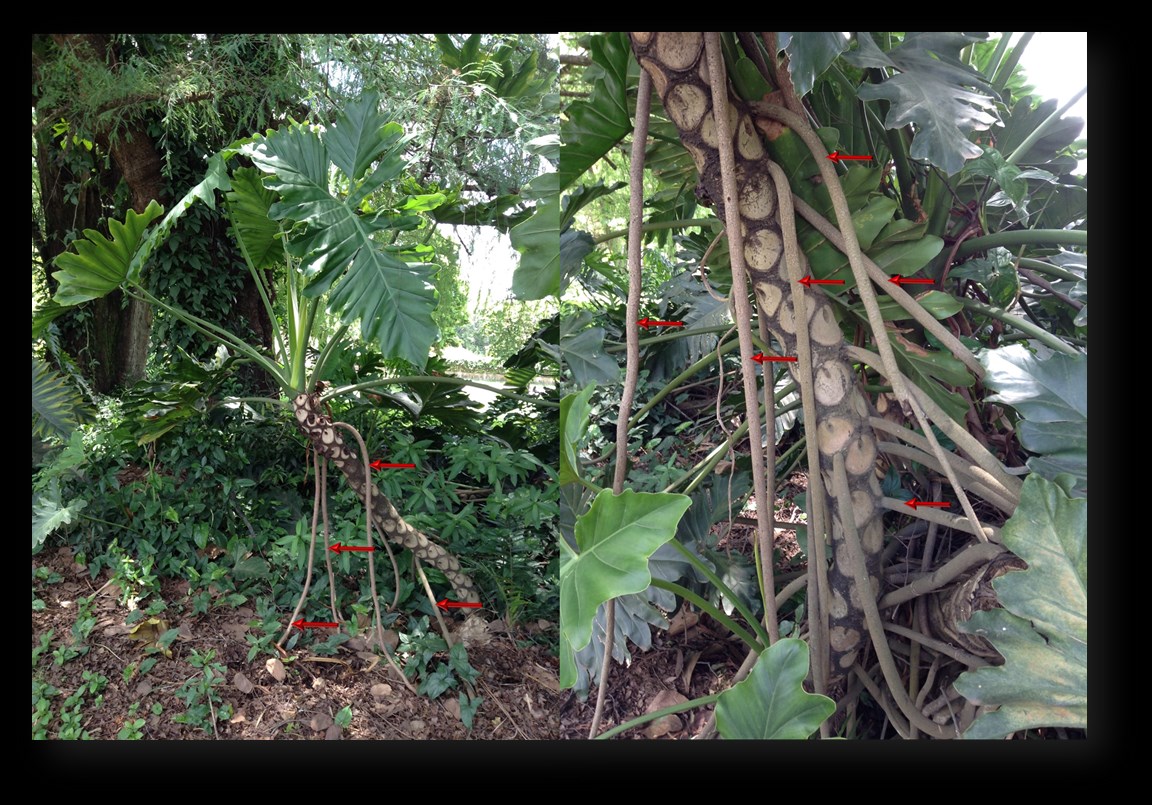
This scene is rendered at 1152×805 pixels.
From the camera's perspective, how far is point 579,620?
651 mm

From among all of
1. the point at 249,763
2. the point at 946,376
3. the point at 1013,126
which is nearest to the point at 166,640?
the point at 249,763

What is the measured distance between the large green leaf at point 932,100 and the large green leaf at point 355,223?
0.65 metres

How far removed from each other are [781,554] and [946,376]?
571 mm

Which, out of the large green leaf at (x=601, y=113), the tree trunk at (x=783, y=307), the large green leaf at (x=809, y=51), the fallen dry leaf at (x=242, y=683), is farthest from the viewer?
the fallen dry leaf at (x=242, y=683)

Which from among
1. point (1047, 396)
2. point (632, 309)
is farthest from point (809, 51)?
point (1047, 396)

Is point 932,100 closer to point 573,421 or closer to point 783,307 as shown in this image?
point 783,307

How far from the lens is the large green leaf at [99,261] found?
1.17 metres

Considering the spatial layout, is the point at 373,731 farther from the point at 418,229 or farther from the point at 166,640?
the point at 418,229

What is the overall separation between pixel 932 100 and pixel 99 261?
123cm

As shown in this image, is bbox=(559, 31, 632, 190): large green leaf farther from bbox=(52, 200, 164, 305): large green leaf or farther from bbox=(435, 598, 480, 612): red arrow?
bbox=(435, 598, 480, 612): red arrow

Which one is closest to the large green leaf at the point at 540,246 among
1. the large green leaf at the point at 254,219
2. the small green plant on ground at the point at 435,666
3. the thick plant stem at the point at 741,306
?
the thick plant stem at the point at 741,306

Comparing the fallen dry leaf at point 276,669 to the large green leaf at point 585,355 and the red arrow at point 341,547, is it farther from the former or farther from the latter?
the large green leaf at point 585,355

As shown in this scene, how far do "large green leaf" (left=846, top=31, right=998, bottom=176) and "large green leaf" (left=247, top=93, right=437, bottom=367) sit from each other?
651 mm

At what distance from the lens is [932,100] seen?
0.82 m
